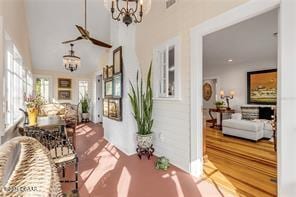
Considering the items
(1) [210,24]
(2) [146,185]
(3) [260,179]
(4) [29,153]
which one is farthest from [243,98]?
(4) [29,153]

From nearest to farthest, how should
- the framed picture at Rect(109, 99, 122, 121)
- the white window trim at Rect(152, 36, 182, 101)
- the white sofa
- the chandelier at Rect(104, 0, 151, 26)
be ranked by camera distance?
1. the chandelier at Rect(104, 0, 151, 26)
2. the white window trim at Rect(152, 36, 182, 101)
3. the framed picture at Rect(109, 99, 122, 121)
4. the white sofa

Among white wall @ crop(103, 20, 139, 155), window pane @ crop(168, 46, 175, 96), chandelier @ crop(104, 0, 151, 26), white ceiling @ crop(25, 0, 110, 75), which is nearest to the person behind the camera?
chandelier @ crop(104, 0, 151, 26)

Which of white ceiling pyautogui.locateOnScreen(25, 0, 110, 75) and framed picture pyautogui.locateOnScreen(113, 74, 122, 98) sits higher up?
white ceiling pyautogui.locateOnScreen(25, 0, 110, 75)

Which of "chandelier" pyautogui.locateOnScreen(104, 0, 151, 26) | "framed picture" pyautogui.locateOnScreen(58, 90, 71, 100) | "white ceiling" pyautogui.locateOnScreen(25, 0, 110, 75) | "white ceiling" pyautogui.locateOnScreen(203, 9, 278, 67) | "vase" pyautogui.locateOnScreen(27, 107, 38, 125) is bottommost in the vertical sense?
"vase" pyautogui.locateOnScreen(27, 107, 38, 125)

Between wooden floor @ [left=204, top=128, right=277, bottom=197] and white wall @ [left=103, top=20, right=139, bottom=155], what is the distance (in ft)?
5.10

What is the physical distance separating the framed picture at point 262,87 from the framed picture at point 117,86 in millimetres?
4785

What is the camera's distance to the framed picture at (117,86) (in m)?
3.73

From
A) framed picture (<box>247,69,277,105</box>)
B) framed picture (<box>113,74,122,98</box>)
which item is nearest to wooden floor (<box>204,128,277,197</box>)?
framed picture (<box>247,69,277,105</box>)

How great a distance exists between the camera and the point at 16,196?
0.50 meters

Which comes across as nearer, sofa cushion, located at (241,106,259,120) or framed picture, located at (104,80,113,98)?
framed picture, located at (104,80,113,98)

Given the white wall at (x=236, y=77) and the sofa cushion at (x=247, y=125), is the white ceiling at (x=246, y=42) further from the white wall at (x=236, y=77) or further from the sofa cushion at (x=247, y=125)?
the sofa cushion at (x=247, y=125)

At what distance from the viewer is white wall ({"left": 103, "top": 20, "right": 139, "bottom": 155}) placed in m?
3.65

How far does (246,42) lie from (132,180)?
13.2 ft

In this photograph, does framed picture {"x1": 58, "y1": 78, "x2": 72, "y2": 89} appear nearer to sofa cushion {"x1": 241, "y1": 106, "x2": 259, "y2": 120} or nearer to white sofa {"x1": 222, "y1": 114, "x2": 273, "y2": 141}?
white sofa {"x1": 222, "y1": 114, "x2": 273, "y2": 141}
